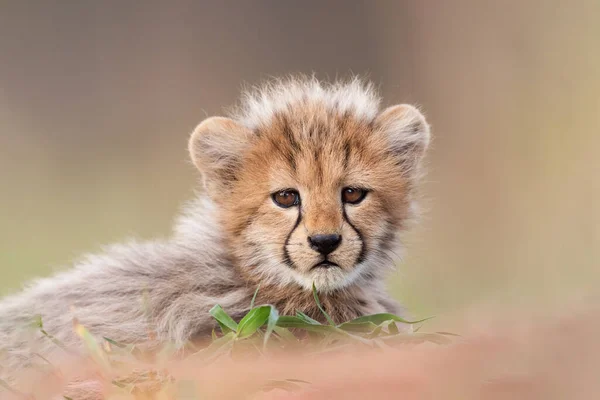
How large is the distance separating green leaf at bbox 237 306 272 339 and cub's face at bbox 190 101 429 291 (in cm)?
42

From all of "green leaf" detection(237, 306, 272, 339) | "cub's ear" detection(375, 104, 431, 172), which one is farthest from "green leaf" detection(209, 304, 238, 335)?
"cub's ear" detection(375, 104, 431, 172)

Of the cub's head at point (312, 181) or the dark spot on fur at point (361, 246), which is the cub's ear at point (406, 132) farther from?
the dark spot on fur at point (361, 246)

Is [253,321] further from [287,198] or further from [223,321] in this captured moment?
[287,198]

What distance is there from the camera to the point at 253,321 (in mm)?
2453

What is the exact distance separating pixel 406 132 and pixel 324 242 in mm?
630

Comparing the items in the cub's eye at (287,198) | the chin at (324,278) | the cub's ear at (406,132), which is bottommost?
the chin at (324,278)

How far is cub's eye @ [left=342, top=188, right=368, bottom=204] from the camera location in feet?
9.76

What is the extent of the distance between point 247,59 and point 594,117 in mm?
3355

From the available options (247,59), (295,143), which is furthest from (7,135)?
(295,143)

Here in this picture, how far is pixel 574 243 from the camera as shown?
484cm

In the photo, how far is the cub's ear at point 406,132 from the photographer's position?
320 cm

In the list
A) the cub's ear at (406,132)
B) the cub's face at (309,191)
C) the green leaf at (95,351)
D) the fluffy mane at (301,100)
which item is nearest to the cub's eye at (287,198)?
the cub's face at (309,191)

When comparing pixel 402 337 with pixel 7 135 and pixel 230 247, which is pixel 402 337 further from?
pixel 7 135

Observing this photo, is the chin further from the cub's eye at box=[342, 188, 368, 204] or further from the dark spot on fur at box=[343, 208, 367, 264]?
the cub's eye at box=[342, 188, 368, 204]
